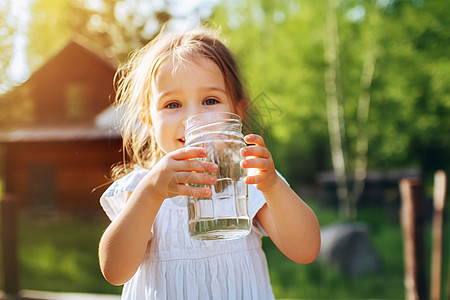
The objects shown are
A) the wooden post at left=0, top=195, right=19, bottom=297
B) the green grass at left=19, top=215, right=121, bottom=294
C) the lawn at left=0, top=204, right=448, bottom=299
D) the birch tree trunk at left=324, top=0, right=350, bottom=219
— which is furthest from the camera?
the birch tree trunk at left=324, top=0, right=350, bottom=219

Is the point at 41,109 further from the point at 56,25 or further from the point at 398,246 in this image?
the point at 398,246

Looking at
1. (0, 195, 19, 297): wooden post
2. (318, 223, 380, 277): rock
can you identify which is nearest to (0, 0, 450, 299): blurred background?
(318, 223, 380, 277): rock

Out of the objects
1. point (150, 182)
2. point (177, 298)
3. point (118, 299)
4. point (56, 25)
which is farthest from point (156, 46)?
point (56, 25)

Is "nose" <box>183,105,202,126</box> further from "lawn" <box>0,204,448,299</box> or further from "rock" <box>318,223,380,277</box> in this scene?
"rock" <box>318,223,380,277</box>

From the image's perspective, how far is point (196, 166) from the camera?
1205 millimetres

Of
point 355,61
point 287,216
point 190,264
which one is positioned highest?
point 355,61

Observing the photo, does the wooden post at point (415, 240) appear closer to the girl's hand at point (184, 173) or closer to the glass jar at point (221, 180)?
the glass jar at point (221, 180)

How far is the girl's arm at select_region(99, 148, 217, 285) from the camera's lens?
121 centimetres

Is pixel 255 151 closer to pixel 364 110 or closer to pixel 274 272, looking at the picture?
pixel 274 272

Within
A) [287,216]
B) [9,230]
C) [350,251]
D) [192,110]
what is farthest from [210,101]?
[350,251]

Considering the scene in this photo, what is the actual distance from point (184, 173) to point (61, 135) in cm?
1399

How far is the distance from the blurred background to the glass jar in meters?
7.07

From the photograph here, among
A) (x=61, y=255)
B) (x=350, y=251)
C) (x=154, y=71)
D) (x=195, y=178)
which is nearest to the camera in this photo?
(x=195, y=178)

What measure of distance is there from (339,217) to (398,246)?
453cm
